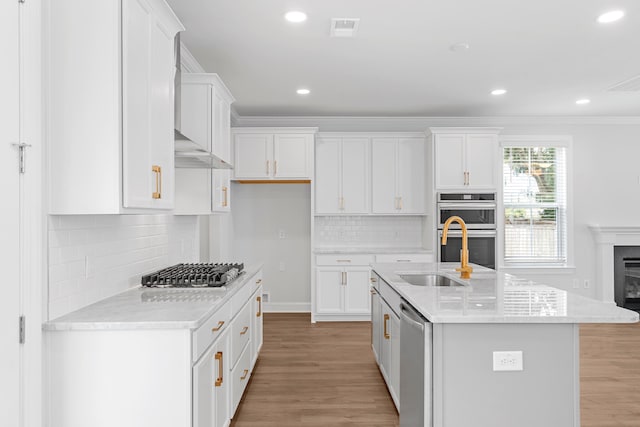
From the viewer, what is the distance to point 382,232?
21.1ft

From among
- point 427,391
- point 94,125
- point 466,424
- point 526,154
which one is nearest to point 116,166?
point 94,125

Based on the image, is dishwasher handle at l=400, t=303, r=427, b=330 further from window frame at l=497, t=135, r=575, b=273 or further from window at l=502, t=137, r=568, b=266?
window at l=502, t=137, r=568, b=266

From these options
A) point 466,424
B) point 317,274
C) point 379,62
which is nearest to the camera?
point 466,424

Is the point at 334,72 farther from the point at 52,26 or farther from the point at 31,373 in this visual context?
the point at 31,373

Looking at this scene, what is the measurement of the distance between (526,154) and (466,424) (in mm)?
5276

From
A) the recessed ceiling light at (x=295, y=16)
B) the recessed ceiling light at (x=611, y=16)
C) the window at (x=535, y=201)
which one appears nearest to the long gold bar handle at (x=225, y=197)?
the recessed ceiling light at (x=295, y=16)

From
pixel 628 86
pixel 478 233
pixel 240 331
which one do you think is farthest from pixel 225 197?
pixel 628 86

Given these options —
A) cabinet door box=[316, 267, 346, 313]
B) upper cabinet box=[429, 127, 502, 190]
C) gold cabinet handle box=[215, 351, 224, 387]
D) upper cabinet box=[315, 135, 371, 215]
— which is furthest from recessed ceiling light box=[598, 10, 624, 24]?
cabinet door box=[316, 267, 346, 313]

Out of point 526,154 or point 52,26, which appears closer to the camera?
point 52,26

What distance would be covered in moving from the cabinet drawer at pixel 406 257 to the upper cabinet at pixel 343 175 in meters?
0.68

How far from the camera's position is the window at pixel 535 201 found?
648cm

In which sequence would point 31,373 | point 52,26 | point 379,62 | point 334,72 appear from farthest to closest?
1. point 334,72
2. point 379,62
3. point 52,26
4. point 31,373

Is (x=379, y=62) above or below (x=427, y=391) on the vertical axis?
above

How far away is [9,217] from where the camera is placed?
1763mm
